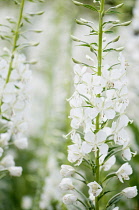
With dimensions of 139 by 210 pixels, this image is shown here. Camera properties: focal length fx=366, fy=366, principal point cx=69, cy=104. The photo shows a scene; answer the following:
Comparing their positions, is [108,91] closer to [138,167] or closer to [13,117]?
[13,117]

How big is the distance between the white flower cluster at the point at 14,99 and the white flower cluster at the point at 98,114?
1.20 ft

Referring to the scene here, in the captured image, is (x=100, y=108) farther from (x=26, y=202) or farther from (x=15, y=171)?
(x=26, y=202)

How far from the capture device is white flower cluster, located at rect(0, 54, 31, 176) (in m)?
1.94

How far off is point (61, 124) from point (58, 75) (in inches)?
21.1

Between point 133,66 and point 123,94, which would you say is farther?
point 133,66

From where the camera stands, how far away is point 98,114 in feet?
5.69

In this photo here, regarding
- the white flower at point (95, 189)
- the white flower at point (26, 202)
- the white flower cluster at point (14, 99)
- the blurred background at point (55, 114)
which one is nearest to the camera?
the white flower at point (95, 189)

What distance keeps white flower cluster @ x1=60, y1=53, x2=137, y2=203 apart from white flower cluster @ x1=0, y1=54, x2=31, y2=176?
0.36 m

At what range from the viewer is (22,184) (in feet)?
13.1

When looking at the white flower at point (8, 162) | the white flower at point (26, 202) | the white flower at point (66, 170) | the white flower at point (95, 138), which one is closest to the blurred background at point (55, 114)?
the white flower at point (26, 202)

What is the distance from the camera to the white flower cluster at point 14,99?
1.94 metres

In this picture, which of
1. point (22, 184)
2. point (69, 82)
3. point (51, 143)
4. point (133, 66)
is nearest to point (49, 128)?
point (51, 143)

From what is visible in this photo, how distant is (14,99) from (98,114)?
1.70 feet

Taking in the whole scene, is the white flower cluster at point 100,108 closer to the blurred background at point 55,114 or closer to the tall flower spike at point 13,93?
the tall flower spike at point 13,93
